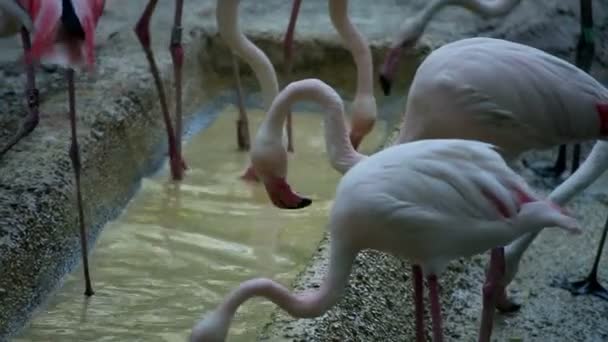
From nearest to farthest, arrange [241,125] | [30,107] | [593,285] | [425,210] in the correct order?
1. [425,210]
2. [593,285]
3. [30,107]
4. [241,125]

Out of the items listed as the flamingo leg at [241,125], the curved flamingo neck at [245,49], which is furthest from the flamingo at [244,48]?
the flamingo leg at [241,125]

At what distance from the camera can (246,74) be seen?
6.26 metres

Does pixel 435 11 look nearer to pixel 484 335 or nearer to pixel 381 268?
pixel 381 268

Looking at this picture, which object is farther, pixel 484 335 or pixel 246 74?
pixel 246 74

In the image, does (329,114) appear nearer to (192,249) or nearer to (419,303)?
(419,303)

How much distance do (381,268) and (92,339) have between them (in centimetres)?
91

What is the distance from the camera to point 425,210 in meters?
3.05

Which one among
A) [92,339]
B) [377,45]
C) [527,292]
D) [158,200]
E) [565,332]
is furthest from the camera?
[377,45]

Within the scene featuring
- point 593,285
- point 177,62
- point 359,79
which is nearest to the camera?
point 593,285

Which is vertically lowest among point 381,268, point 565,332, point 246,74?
point 246,74

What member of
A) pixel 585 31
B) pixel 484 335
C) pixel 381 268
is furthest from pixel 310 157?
pixel 484 335

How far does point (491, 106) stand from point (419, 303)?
0.60 m

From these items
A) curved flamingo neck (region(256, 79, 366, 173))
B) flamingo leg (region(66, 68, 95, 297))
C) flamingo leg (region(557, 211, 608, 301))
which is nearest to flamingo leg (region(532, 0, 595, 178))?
flamingo leg (region(557, 211, 608, 301))

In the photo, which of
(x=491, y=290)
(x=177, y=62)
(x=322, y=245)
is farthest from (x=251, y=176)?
(x=491, y=290)
